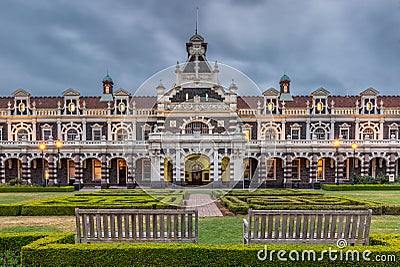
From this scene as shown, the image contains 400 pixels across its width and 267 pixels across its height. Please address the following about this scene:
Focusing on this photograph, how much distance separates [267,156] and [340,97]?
1557cm

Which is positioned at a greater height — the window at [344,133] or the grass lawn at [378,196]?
the window at [344,133]

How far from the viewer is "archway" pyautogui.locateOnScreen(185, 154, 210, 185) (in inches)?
1774

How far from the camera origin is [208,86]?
4634 cm

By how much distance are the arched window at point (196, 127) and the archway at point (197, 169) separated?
372 cm

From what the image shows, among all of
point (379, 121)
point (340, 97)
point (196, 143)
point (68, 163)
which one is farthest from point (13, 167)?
point (379, 121)

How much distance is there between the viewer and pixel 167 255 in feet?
29.8

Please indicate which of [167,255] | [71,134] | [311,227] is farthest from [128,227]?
[71,134]

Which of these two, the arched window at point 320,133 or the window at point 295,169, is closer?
the window at point 295,169

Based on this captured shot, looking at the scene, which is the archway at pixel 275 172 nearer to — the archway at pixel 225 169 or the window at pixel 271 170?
the window at pixel 271 170

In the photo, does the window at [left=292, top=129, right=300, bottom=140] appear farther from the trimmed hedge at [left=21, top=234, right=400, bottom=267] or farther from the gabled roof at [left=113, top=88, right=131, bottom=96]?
the trimmed hedge at [left=21, top=234, right=400, bottom=267]

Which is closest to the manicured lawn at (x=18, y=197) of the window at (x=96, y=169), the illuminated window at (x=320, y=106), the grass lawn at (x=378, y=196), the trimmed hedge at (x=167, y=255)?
the window at (x=96, y=169)

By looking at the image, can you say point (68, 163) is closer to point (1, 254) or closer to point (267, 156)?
point (267, 156)

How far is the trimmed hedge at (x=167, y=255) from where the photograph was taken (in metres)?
8.80

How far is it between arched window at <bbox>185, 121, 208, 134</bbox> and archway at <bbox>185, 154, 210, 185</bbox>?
12.2ft
